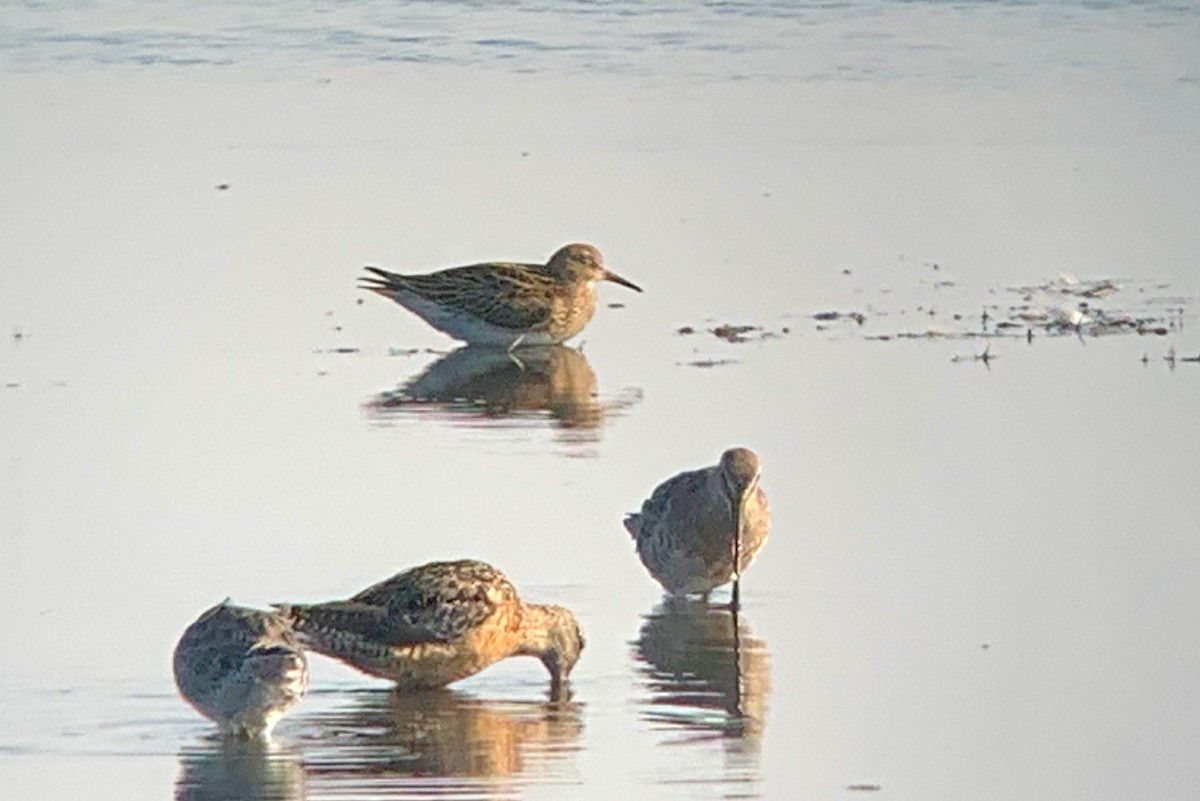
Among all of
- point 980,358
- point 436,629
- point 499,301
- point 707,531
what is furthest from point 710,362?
point 436,629

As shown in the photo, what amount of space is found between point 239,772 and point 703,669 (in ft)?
5.07

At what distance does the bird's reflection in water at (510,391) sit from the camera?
1191 centimetres

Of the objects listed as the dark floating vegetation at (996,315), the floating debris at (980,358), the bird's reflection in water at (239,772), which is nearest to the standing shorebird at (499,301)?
the dark floating vegetation at (996,315)

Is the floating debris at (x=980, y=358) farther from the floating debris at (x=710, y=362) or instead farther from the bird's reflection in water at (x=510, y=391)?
the bird's reflection in water at (x=510, y=391)

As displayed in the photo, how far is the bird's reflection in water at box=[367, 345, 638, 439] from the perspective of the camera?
469 inches

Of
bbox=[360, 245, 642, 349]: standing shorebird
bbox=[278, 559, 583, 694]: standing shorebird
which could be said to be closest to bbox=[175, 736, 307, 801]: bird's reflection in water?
bbox=[278, 559, 583, 694]: standing shorebird

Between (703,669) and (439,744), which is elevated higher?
(703,669)

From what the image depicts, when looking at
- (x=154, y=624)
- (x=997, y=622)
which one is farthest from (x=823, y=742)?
(x=154, y=624)

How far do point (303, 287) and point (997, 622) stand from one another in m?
5.96

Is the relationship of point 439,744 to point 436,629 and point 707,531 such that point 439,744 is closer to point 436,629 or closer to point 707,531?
point 436,629

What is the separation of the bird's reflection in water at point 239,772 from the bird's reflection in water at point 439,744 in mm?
59

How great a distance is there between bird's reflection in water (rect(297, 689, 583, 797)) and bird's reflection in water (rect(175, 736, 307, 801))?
0.19ft

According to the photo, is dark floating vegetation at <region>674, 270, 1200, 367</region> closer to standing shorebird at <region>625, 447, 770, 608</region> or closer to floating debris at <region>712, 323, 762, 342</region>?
floating debris at <region>712, 323, 762, 342</region>

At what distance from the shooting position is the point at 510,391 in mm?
12656
